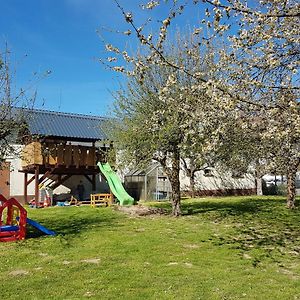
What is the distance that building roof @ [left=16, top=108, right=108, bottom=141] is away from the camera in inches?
1046

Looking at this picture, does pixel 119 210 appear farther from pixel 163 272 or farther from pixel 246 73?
pixel 246 73

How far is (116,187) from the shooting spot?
24.2m

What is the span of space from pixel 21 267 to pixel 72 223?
21.8ft

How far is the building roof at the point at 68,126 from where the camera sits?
26578mm

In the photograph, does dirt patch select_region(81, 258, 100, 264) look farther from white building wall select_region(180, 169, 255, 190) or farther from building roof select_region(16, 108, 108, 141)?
white building wall select_region(180, 169, 255, 190)

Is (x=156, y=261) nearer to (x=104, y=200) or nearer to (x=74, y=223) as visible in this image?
(x=74, y=223)

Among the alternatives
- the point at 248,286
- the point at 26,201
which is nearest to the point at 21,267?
the point at 248,286

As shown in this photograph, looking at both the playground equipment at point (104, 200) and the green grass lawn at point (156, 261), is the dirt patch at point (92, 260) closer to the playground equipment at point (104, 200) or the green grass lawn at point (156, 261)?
the green grass lawn at point (156, 261)

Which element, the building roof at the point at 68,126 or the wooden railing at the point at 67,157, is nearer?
the wooden railing at the point at 67,157

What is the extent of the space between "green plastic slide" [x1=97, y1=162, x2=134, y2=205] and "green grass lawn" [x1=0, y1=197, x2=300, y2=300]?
6.98 metres

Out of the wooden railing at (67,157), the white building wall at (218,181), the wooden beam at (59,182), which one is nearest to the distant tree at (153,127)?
the wooden railing at (67,157)

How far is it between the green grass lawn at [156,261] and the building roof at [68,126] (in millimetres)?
11799

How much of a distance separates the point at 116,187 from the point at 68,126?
6.67m

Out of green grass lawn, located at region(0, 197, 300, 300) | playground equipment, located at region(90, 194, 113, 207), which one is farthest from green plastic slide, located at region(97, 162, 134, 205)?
green grass lawn, located at region(0, 197, 300, 300)
